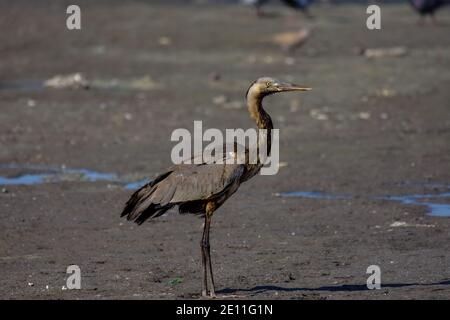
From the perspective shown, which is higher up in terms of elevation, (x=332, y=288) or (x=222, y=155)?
(x=222, y=155)

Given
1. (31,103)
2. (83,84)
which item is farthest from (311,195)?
(83,84)

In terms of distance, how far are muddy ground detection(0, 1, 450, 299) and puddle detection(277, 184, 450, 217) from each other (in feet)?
0.37

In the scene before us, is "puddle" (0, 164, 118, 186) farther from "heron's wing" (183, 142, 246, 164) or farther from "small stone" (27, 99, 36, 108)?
"heron's wing" (183, 142, 246, 164)

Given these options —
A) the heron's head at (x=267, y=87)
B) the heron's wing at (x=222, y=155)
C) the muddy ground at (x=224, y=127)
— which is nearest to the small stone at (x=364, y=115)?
the muddy ground at (x=224, y=127)

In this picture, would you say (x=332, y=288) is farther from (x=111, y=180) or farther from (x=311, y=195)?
(x=111, y=180)

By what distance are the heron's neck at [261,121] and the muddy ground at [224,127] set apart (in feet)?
3.90

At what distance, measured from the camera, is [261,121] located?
30.1ft

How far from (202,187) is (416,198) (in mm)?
4542

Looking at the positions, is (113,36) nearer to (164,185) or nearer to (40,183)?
(40,183)

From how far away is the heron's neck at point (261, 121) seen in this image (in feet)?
29.9

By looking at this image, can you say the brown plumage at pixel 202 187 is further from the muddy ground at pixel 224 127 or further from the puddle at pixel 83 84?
the puddle at pixel 83 84

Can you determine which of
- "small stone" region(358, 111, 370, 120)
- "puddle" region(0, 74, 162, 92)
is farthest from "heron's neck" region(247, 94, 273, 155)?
"puddle" region(0, 74, 162, 92)

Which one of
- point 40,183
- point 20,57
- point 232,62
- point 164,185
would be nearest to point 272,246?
point 164,185
